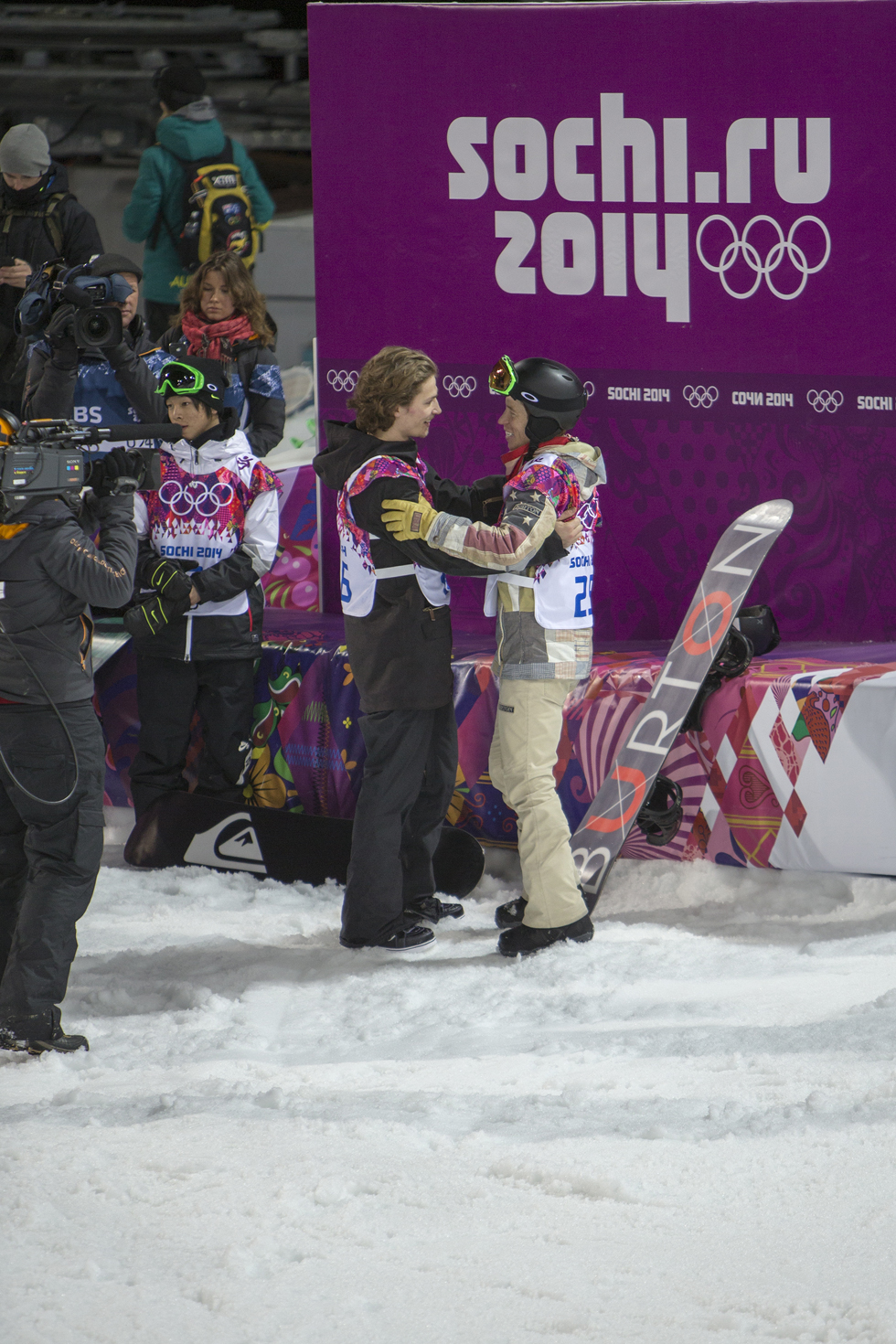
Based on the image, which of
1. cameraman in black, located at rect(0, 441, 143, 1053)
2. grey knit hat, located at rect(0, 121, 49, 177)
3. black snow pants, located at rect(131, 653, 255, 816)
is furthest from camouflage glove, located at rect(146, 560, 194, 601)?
grey knit hat, located at rect(0, 121, 49, 177)

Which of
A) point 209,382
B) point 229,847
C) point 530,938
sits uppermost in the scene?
point 209,382

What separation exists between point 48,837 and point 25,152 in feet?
11.6

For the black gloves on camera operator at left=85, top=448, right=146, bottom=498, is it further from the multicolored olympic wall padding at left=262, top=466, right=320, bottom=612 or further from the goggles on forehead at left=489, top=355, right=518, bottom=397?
the multicolored olympic wall padding at left=262, top=466, right=320, bottom=612

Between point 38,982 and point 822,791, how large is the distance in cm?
219

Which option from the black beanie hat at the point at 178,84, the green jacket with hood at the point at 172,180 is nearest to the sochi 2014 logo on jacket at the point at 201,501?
the green jacket with hood at the point at 172,180

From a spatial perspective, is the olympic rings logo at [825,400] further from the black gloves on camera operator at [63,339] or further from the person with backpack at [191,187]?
the person with backpack at [191,187]

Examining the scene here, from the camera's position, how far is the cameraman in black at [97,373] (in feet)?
14.9

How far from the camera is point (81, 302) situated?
15.0ft

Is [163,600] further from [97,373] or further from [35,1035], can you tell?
[35,1035]

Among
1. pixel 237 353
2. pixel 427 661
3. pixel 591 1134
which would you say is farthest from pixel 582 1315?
pixel 237 353

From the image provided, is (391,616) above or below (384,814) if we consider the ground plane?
above

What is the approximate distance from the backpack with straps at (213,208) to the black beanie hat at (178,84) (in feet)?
0.88

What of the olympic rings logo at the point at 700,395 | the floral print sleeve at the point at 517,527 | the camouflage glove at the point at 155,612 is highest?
the olympic rings logo at the point at 700,395

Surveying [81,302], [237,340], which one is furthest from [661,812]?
[81,302]
